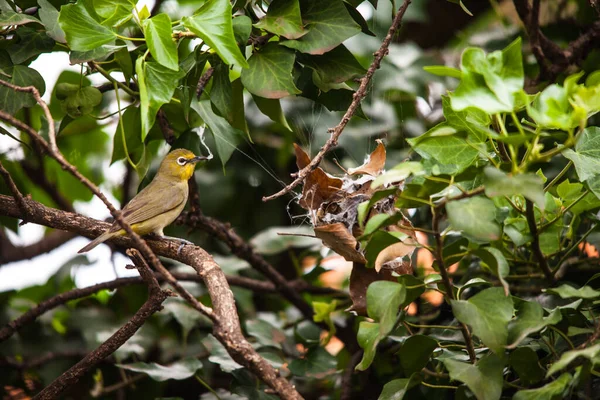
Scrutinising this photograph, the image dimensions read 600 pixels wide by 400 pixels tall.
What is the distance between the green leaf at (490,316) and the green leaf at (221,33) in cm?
80

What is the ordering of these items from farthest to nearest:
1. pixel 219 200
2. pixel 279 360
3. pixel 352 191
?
pixel 219 200, pixel 279 360, pixel 352 191

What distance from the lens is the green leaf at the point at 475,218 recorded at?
1.25 meters

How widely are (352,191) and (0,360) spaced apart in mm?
1928

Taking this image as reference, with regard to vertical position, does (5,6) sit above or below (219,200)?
above

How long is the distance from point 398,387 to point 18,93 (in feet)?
4.60

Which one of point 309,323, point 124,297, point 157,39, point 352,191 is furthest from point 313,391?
point 157,39

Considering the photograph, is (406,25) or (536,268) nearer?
(536,268)

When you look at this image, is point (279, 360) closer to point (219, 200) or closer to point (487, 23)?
point (219, 200)

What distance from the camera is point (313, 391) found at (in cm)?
324

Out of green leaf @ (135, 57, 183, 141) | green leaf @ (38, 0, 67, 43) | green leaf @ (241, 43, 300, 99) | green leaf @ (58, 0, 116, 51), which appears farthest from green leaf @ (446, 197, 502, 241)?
green leaf @ (38, 0, 67, 43)

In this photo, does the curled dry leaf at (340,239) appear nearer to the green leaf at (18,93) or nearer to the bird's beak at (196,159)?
the bird's beak at (196,159)

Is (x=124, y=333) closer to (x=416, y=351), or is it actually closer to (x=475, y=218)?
(x=416, y=351)

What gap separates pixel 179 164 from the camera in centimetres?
295

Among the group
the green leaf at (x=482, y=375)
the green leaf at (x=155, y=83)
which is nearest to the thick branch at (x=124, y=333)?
the green leaf at (x=155, y=83)
